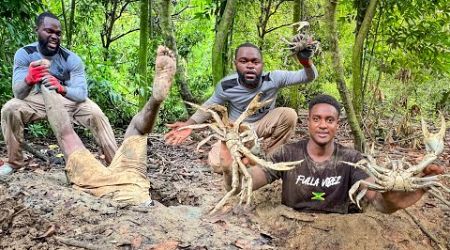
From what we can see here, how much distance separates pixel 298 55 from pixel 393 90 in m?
3.98

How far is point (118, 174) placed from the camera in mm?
4191

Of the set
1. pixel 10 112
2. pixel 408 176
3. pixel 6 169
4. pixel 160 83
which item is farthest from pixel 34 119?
pixel 408 176

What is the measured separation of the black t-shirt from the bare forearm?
2.59 m

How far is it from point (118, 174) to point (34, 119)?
1569 mm

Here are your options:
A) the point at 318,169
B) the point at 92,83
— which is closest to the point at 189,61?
the point at 92,83

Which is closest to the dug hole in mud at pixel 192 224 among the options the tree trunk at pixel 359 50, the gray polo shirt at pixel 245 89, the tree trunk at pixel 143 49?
the gray polo shirt at pixel 245 89

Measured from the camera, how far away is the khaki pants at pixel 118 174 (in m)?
4.11

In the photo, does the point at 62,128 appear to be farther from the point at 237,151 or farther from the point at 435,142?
the point at 435,142

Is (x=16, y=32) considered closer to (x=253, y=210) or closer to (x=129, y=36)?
(x=253, y=210)

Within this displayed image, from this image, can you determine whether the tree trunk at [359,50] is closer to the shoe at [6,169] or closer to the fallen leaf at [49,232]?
the fallen leaf at [49,232]

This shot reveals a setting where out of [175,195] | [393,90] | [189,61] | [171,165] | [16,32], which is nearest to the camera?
[175,195]

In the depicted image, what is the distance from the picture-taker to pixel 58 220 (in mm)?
3572

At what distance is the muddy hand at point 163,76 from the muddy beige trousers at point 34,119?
141cm

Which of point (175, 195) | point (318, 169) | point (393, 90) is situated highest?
point (393, 90)
